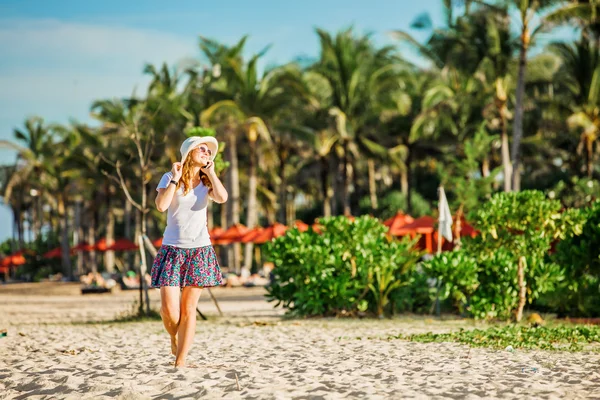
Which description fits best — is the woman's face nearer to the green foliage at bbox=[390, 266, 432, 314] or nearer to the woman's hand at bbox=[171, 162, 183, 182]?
the woman's hand at bbox=[171, 162, 183, 182]

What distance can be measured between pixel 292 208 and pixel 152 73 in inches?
603

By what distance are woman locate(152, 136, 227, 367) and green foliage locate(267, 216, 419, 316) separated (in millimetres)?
6550

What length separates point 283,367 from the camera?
702 centimetres

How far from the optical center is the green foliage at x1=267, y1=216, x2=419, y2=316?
12.9m

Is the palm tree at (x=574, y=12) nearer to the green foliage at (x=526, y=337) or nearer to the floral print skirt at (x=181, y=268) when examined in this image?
the green foliage at (x=526, y=337)

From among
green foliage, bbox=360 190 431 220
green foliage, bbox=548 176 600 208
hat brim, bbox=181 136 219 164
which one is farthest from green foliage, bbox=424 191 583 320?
green foliage, bbox=360 190 431 220

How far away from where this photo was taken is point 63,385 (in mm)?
6141

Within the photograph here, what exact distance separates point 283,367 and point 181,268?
143cm

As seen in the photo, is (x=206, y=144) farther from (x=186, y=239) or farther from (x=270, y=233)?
(x=270, y=233)

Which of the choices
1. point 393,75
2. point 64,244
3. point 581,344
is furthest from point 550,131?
point 581,344

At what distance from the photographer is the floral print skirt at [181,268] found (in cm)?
614

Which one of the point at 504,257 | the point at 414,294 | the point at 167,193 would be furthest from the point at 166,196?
the point at 414,294

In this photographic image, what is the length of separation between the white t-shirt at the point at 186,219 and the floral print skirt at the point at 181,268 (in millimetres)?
53

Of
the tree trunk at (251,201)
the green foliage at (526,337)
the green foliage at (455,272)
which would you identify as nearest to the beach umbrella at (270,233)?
the tree trunk at (251,201)
